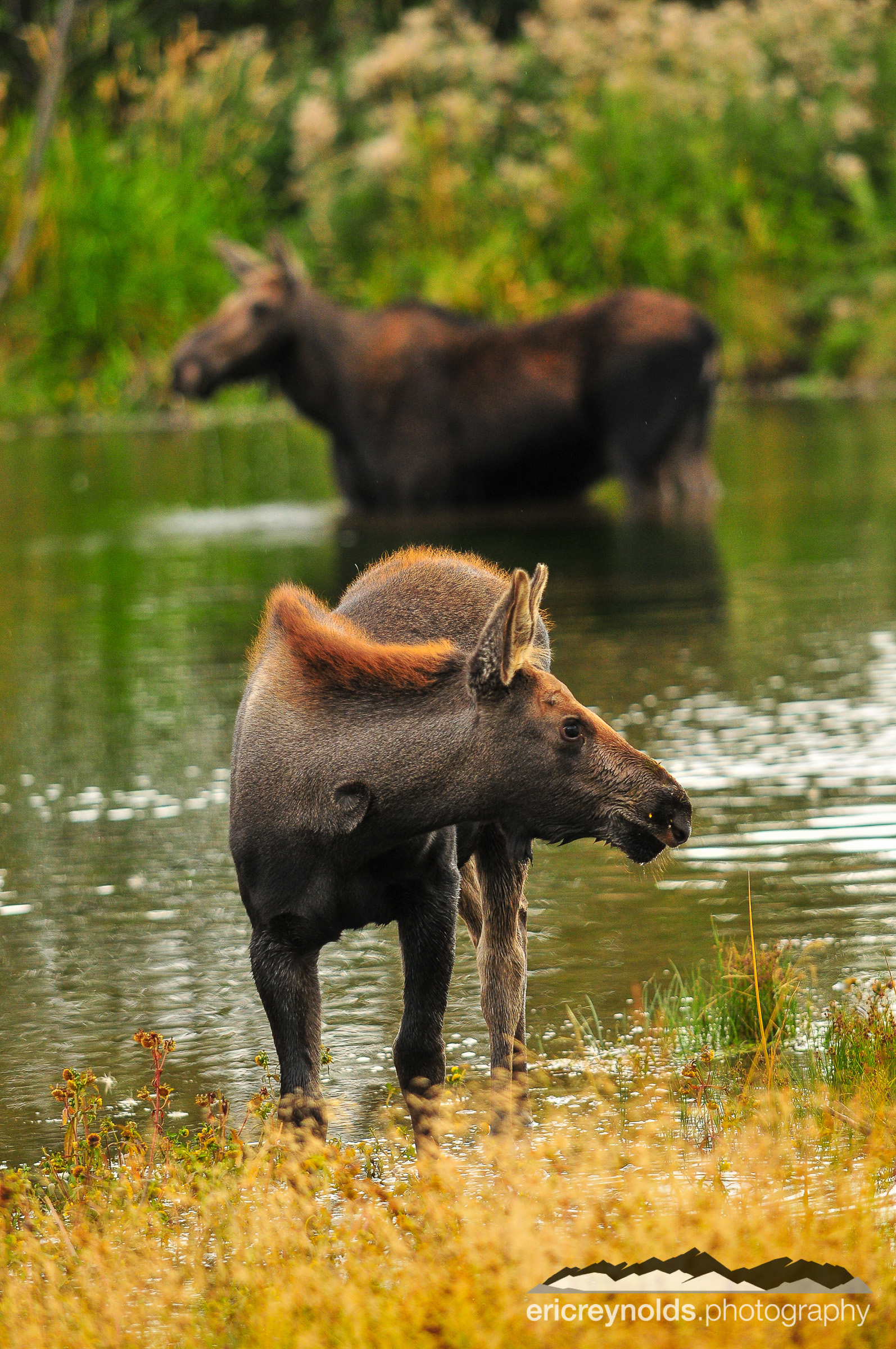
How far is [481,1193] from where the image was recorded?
4281 millimetres

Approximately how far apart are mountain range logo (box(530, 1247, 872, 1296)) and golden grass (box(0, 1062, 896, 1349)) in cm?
2

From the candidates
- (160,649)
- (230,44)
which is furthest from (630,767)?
(230,44)

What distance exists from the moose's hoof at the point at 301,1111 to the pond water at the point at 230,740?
0.91ft

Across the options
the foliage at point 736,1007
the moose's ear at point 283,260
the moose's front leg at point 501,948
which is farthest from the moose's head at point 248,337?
the moose's front leg at point 501,948

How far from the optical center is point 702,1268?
141 inches

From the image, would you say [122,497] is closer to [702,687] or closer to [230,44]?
[702,687]

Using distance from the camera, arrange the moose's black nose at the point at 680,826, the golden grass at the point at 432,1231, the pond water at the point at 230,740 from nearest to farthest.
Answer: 1. the golden grass at the point at 432,1231
2. the moose's black nose at the point at 680,826
3. the pond water at the point at 230,740

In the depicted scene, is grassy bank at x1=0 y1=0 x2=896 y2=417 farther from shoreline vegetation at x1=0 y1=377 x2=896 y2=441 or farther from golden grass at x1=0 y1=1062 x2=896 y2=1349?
golden grass at x1=0 y1=1062 x2=896 y2=1349

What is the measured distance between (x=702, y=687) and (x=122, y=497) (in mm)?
11519

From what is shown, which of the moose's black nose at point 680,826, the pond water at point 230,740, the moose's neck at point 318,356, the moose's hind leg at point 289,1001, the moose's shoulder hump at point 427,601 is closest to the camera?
the moose's black nose at point 680,826

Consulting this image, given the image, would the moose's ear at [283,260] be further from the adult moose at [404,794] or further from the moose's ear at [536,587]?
the moose's ear at [536,587]

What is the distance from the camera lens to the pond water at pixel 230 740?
5.86 m

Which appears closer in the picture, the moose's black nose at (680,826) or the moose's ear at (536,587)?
the moose's ear at (536,587)

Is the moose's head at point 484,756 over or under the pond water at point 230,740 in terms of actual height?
over
